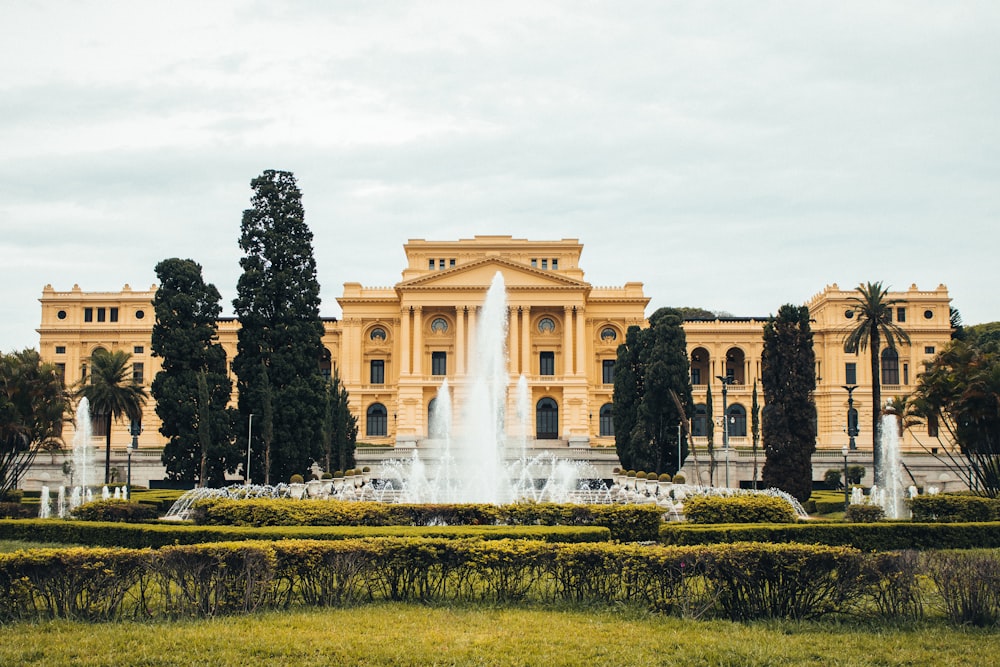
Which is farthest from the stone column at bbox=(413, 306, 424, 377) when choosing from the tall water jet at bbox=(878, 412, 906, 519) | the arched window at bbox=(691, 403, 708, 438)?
the tall water jet at bbox=(878, 412, 906, 519)

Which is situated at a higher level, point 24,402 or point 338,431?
point 24,402

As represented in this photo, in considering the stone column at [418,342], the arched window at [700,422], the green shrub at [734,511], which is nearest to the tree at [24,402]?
the green shrub at [734,511]

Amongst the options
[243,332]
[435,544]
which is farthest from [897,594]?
[243,332]

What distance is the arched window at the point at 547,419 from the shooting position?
68875 millimetres

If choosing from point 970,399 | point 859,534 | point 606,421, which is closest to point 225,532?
point 859,534

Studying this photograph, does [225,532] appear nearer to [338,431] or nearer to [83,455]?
[338,431]

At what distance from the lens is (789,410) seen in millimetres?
36750

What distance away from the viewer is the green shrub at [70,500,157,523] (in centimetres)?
2403

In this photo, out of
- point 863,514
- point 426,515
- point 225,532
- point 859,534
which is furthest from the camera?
point 863,514

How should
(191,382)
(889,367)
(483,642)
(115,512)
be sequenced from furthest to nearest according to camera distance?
(889,367)
(191,382)
(115,512)
(483,642)

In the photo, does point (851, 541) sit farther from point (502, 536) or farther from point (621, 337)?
point (621, 337)

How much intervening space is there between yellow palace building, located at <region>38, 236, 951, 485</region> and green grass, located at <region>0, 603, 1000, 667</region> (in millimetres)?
53630

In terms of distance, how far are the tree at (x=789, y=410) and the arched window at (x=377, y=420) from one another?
127 feet

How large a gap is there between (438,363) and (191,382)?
33243 mm
